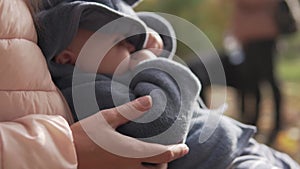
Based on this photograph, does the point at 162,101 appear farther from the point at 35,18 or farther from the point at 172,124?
the point at 35,18

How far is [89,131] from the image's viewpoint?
100 cm

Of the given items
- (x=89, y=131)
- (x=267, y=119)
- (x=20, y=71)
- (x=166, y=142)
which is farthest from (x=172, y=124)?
(x=267, y=119)

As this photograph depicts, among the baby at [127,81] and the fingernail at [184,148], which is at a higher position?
the baby at [127,81]

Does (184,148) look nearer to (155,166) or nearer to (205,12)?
(155,166)

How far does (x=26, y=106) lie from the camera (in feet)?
3.24

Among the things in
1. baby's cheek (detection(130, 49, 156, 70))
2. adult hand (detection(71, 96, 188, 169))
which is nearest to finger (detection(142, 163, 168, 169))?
adult hand (detection(71, 96, 188, 169))

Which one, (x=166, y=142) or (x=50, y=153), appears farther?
(x=166, y=142)

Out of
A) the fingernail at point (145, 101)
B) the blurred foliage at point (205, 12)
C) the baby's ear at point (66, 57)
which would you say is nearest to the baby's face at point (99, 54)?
the baby's ear at point (66, 57)

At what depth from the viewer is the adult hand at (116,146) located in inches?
39.4

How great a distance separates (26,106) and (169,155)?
Answer: 25 cm

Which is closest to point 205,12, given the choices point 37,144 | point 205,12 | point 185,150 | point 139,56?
point 205,12

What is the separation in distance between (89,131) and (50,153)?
3.3 inches

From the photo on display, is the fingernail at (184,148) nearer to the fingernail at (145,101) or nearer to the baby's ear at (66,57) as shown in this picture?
the fingernail at (145,101)

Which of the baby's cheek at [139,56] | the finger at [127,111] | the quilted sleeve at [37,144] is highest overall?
the baby's cheek at [139,56]
